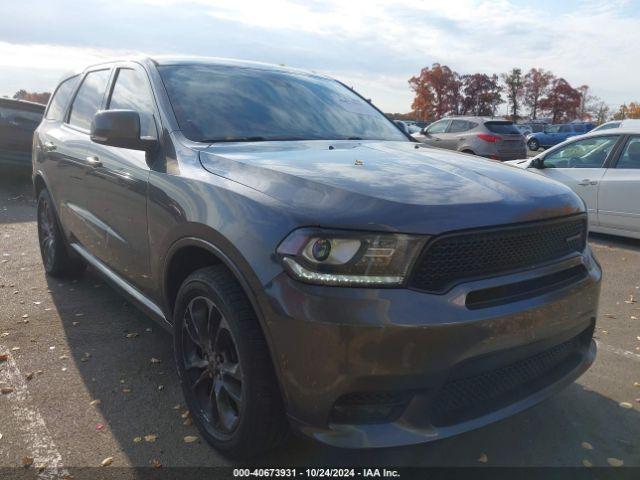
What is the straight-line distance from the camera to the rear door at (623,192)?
22.4 feet

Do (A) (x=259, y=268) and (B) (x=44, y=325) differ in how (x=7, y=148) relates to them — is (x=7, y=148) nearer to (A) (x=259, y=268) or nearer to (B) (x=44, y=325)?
(B) (x=44, y=325)

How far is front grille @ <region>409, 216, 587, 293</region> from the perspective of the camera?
205cm

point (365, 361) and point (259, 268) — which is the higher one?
point (259, 268)

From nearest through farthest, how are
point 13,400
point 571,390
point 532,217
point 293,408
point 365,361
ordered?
point 365,361 → point 293,408 → point 532,217 → point 13,400 → point 571,390

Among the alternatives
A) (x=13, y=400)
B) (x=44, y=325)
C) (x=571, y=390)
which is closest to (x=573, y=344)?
(x=571, y=390)

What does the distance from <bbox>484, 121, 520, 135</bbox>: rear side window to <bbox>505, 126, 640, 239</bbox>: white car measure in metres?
6.81

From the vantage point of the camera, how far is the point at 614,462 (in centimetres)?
261

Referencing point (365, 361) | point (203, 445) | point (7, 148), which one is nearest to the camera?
point (365, 361)

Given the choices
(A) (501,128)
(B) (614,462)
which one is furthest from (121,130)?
(A) (501,128)

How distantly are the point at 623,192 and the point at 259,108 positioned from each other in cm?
541

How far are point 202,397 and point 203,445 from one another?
221 millimetres

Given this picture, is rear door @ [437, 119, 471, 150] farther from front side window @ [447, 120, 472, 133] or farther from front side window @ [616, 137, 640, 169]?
front side window @ [616, 137, 640, 169]

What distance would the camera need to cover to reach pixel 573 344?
269 cm

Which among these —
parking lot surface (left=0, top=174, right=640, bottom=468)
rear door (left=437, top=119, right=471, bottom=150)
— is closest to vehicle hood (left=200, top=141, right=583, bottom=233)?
parking lot surface (left=0, top=174, right=640, bottom=468)
